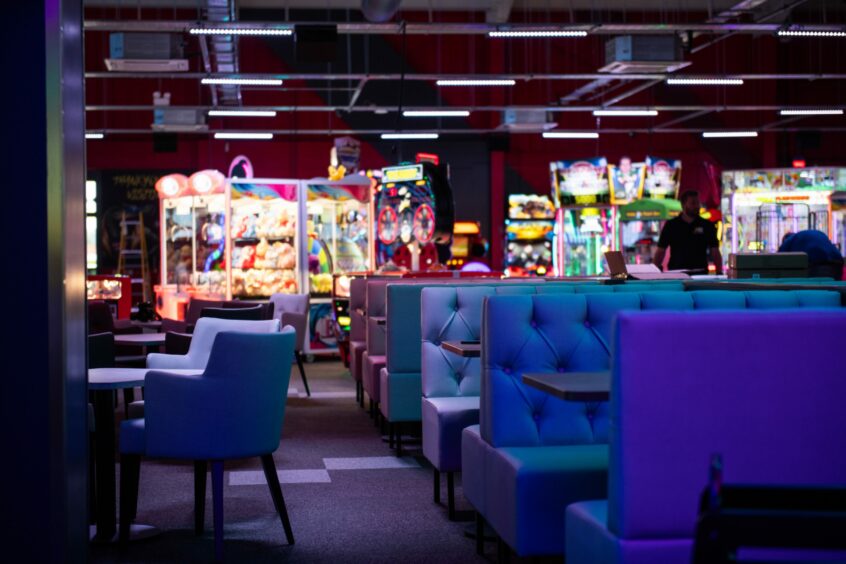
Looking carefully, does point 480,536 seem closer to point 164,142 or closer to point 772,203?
point 772,203

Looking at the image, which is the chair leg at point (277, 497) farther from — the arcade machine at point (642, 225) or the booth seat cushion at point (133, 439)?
the arcade machine at point (642, 225)

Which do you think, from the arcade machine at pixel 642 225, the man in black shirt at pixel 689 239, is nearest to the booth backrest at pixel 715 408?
the man in black shirt at pixel 689 239

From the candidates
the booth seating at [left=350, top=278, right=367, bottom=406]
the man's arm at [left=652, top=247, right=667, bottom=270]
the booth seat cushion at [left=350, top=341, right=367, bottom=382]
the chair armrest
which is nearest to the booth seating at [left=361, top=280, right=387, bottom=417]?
the booth seat cushion at [left=350, top=341, right=367, bottom=382]

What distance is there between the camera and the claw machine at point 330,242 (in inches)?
492

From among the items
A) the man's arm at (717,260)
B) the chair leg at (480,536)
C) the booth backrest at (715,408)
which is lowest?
the chair leg at (480,536)

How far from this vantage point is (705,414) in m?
2.58

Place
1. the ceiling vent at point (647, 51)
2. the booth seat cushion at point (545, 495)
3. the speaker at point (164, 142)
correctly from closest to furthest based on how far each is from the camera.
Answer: the booth seat cushion at point (545, 495) → the ceiling vent at point (647, 51) → the speaker at point (164, 142)

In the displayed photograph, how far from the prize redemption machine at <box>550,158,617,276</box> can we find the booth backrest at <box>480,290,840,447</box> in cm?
1194

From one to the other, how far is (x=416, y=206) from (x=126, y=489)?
Result: 600 centimetres

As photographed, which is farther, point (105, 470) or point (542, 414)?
point (105, 470)

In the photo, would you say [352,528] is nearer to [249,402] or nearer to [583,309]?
[249,402]

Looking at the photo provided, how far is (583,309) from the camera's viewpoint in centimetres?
405

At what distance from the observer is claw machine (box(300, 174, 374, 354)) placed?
12508 millimetres

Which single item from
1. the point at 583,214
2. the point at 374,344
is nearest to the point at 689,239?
the point at 374,344
